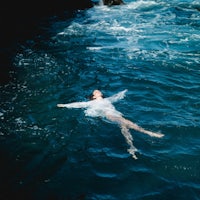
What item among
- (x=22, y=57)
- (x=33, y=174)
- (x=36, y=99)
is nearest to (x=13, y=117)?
(x=36, y=99)

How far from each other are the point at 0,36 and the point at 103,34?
23.9 ft

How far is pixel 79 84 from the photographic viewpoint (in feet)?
43.9

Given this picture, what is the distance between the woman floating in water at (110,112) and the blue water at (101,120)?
8.1 inches

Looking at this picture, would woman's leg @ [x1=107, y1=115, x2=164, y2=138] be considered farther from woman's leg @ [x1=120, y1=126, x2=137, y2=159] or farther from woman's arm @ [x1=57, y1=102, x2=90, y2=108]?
woman's arm @ [x1=57, y1=102, x2=90, y2=108]

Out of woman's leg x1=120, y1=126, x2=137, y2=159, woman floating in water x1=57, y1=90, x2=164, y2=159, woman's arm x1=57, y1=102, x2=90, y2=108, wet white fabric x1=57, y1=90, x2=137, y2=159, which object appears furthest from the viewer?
woman's arm x1=57, y1=102, x2=90, y2=108

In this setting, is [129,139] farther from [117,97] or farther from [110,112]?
[117,97]

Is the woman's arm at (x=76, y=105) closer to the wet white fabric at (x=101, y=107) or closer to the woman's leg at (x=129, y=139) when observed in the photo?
the wet white fabric at (x=101, y=107)

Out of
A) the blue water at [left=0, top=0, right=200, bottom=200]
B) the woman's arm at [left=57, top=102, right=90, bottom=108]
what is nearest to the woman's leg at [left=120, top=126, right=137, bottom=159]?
the blue water at [left=0, top=0, right=200, bottom=200]

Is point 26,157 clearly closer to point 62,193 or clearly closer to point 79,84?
point 62,193

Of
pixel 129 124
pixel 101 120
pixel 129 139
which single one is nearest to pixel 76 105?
pixel 101 120

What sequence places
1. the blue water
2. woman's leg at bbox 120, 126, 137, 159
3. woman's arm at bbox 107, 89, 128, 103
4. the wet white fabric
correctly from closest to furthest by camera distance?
the blue water < woman's leg at bbox 120, 126, 137, 159 < the wet white fabric < woman's arm at bbox 107, 89, 128, 103

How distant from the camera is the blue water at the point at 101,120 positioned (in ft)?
25.5

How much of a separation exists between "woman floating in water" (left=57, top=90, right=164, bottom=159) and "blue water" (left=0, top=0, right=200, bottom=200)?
0.21m

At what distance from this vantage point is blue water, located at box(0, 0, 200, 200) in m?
7.77
